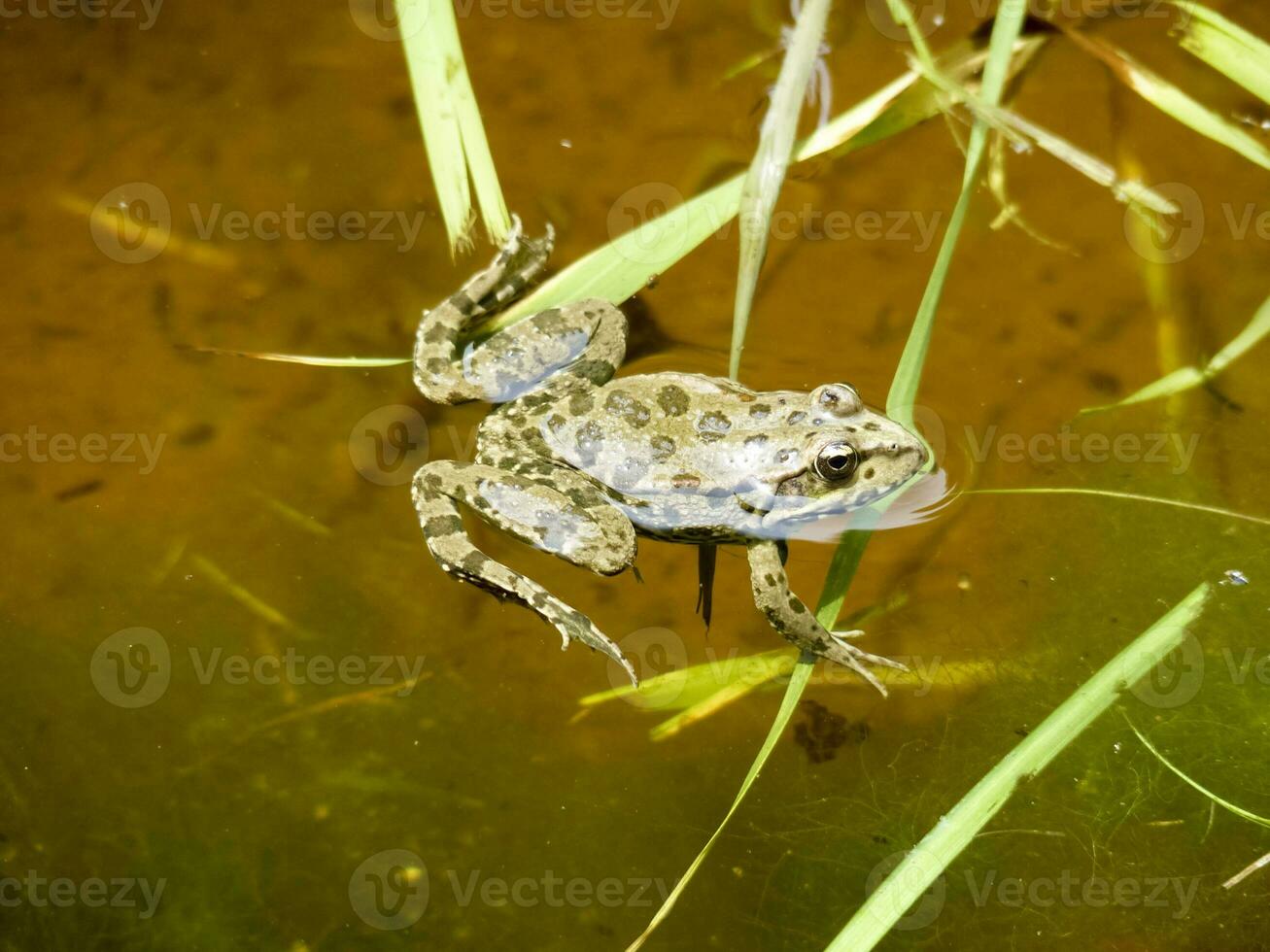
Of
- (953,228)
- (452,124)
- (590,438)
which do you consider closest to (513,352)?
(590,438)

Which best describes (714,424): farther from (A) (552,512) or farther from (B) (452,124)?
(B) (452,124)

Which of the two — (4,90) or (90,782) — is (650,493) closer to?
(90,782)

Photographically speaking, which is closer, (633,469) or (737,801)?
(737,801)

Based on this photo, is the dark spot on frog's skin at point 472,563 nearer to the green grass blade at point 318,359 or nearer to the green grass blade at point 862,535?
the green grass blade at point 318,359

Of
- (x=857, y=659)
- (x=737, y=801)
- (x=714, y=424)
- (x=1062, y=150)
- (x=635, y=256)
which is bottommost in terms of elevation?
(x=737, y=801)

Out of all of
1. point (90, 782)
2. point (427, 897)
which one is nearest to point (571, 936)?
point (427, 897)
